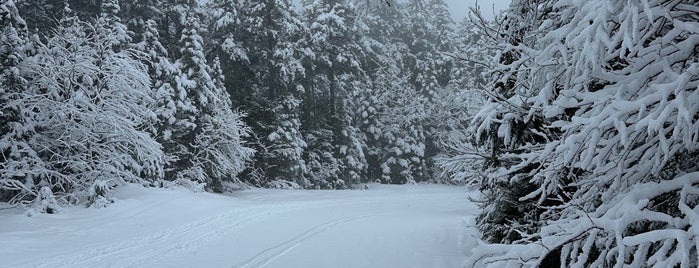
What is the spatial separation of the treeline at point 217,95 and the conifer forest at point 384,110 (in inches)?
4.5

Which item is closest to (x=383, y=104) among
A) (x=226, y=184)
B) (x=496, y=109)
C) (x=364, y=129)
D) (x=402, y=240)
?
(x=364, y=129)

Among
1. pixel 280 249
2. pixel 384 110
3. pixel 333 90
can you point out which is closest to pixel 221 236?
pixel 280 249

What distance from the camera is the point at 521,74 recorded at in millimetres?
5270

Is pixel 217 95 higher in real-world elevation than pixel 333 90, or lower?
lower

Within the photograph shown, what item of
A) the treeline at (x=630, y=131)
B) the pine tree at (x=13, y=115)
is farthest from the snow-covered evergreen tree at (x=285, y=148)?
the treeline at (x=630, y=131)

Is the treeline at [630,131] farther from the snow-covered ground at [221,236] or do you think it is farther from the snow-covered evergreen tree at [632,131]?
the snow-covered ground at [221,236]

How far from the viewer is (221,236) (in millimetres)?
13047

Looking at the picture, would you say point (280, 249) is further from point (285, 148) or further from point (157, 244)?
point (285, 148)

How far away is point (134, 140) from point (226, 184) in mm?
11447

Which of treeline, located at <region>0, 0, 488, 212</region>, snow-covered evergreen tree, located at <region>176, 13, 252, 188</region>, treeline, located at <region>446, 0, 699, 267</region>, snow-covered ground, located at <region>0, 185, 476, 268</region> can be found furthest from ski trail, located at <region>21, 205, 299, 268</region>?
snow-covered evergreen tree, located at <region>176, 13, 252, 188</region>

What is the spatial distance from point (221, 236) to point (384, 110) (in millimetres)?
29173

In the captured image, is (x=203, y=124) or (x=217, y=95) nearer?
(x=203, y=124)

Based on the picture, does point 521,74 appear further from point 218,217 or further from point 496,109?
point 218,217

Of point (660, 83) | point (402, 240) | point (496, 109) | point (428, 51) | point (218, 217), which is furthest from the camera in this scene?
point (428, 51)
